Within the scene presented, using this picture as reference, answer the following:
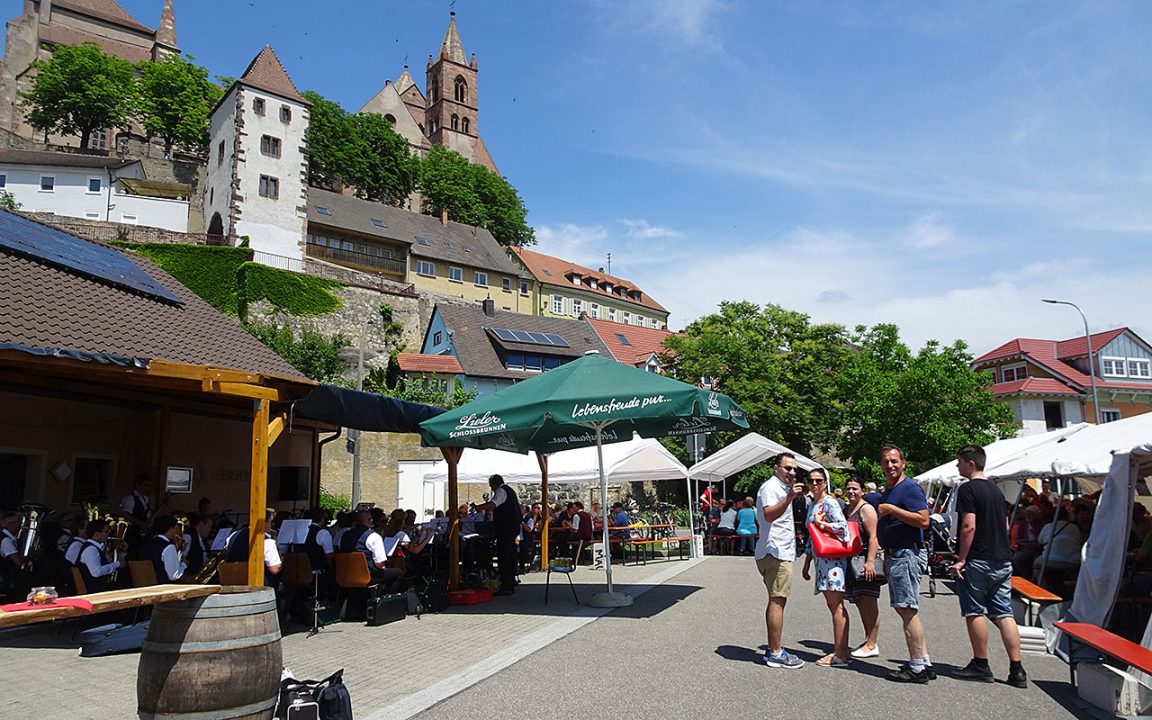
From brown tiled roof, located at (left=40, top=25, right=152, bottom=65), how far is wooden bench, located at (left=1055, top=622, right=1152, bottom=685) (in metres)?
89.2

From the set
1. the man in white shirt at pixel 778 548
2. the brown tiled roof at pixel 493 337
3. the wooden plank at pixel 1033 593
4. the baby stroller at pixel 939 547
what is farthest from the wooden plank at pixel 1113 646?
the brown tiled roof at pixel 493 337

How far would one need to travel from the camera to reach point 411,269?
54.8 meters

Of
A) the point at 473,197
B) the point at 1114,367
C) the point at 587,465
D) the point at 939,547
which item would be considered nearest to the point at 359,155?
the point at 473,197

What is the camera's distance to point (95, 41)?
79.1 metres

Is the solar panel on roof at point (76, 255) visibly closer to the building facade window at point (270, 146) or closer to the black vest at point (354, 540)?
the black vest at point (354, 540)

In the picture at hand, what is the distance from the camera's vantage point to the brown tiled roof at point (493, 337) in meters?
40.7

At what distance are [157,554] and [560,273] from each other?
201 ft

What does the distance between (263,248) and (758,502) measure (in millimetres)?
44180

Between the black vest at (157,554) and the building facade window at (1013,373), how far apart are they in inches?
2106

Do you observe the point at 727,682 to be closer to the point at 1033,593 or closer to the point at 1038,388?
the point at 1033,593

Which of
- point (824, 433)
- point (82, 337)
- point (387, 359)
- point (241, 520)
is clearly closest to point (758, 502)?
point (82, 337)

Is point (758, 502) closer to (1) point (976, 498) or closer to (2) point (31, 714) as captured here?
(1) point (976, 498)

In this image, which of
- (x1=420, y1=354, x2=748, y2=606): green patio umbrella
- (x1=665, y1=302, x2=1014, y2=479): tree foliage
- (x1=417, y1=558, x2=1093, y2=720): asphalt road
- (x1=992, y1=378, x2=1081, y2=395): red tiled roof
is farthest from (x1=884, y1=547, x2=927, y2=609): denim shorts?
(x1=992, y1=378, x2=1081, y2=395): red tiled roof

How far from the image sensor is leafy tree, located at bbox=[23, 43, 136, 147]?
56.9 metres
